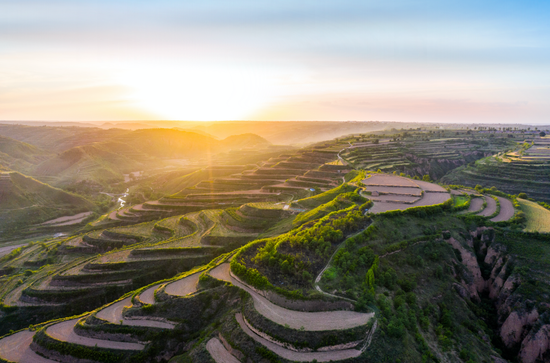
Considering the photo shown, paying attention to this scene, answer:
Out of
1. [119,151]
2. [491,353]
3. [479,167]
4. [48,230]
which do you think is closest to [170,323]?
[491,353]

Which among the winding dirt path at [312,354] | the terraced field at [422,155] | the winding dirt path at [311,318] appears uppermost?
the terraced field at [422,155]

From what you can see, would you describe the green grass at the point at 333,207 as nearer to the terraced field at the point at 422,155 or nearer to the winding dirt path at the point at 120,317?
the winding dirt path at the point at 120,317

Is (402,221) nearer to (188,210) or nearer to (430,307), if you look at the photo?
(430,307)

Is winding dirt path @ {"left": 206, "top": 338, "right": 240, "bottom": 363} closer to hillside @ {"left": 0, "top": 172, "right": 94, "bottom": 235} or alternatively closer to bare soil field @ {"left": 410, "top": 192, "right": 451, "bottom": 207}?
bare soil field @ {"left": 410, "top": 192, "right": 451, "bottom": 207}

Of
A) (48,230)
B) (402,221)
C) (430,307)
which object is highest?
(402,221)

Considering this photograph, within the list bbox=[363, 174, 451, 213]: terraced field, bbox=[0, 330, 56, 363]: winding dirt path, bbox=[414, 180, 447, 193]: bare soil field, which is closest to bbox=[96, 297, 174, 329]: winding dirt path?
bbox=[0, 330, 56, 363]: winding dirt path

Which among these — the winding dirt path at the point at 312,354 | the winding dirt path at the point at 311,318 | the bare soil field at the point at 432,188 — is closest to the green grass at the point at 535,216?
the bare soil field at the point at 432,188
